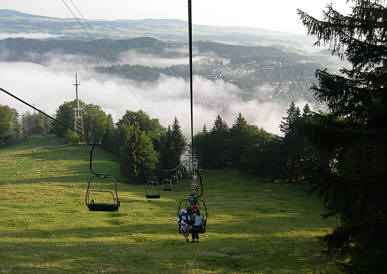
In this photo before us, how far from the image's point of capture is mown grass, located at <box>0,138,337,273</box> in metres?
23.3

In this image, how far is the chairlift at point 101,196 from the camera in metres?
20.2

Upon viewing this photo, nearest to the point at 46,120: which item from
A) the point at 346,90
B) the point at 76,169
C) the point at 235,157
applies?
the point at 76,169

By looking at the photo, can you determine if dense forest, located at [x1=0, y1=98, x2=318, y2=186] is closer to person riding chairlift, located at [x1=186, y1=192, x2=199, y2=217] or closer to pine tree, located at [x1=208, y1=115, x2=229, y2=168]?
pine tree, located at [x1=208, y1=115, x2=229, y2=168]

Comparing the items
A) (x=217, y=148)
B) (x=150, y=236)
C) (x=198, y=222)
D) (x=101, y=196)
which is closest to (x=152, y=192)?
(x=101, y=196)

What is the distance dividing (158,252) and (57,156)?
90.0 m

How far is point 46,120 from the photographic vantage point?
171000 mm

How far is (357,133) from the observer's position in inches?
417

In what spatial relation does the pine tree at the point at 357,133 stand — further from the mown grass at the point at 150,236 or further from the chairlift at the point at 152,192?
the chairlift at the point at 152,192

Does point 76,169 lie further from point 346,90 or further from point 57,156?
point 346,90

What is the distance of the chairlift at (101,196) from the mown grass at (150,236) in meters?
2.05

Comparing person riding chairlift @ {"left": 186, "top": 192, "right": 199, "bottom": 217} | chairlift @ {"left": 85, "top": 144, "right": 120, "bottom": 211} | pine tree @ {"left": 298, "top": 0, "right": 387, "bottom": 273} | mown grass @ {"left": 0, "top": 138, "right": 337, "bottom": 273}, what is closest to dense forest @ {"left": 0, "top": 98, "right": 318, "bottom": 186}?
chairlift @ {"left": 85, "top": 144, "right": 120, "bottom": 211}

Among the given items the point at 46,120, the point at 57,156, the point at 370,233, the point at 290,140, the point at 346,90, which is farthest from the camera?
the point at 46,120

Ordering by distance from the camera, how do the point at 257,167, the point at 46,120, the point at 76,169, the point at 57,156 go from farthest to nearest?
the point at 46,120 → the point at 57,156 → the point at 76,169 → the point at 257,167

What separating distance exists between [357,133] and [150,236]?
2481 cm
